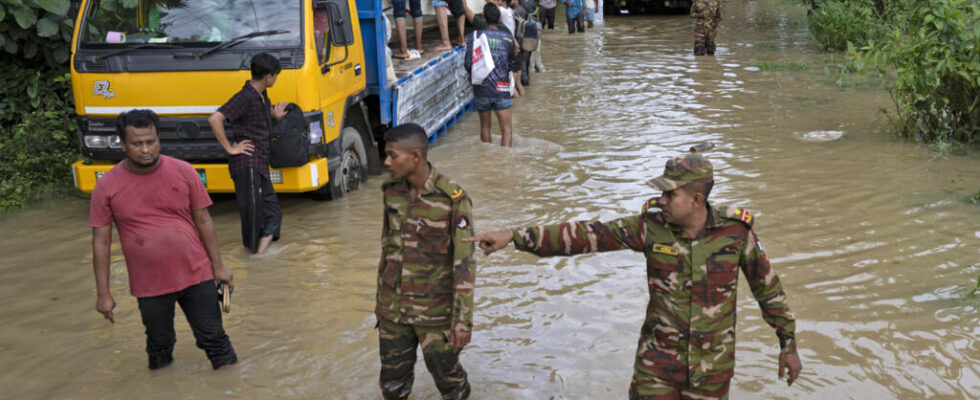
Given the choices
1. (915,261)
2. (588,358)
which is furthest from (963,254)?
(588,358)

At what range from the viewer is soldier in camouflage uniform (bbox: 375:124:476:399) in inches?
141

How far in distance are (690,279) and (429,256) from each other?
1.06 metres

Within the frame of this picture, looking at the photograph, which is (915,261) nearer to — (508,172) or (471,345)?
(471,345)

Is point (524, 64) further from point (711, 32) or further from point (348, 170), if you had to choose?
point (348, 170)

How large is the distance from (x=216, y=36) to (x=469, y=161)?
320cm

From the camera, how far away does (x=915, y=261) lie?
5910mm

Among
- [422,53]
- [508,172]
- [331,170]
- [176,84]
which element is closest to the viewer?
[176,84]

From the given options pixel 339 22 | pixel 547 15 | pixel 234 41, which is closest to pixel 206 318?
pixel 234 41

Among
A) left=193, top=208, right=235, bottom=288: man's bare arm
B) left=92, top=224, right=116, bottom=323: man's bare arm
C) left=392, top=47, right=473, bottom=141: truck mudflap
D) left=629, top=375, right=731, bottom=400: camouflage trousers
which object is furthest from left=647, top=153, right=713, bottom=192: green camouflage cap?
left=392, top=47, right=473, bottom=141: truck mudflap

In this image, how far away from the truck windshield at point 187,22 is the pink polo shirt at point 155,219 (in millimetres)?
2968

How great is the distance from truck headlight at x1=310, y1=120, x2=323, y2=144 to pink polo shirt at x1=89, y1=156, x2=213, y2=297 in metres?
2.81

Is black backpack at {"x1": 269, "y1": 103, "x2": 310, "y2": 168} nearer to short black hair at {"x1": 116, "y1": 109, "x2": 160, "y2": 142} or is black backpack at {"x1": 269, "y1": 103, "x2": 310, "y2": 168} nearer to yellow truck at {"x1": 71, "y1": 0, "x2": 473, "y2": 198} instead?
yellow truck at {"x1": 71, "y1": 0, "x2": 473, "y2": 198}

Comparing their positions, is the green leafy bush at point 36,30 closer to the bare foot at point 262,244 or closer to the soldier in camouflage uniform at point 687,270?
the bare foot at point 262,244

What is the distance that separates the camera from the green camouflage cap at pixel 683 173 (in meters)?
3.08
